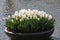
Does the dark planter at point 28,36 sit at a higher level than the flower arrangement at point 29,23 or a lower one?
lower

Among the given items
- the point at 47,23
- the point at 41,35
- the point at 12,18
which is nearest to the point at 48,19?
the point at 47,23

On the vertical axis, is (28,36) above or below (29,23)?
below

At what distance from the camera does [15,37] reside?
266 centimetres

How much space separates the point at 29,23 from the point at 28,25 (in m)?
0.03

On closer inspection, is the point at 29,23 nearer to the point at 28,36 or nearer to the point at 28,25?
the point at 28,25

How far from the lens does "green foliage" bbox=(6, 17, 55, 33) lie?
264 cm

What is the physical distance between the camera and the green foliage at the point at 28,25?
2.64m

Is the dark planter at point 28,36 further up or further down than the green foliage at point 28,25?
further down

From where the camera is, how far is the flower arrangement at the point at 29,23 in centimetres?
264

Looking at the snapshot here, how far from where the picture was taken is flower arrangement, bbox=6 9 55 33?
2643mm

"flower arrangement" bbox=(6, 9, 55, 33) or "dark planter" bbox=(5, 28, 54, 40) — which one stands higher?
"flower arrangement" bbox=(6, 9, 55, 33)

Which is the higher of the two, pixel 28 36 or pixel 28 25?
pixel 28 25

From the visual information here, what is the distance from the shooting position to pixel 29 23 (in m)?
2.65

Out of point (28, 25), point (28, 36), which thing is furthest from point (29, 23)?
point (28, 36)
